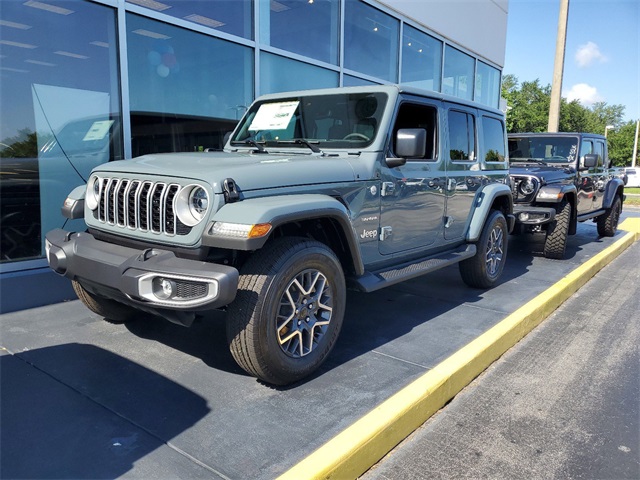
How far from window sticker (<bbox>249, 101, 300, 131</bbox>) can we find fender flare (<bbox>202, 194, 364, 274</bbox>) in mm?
1253

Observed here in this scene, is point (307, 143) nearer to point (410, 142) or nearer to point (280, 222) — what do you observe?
point (410, 142)

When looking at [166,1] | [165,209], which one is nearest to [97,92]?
[166,1]

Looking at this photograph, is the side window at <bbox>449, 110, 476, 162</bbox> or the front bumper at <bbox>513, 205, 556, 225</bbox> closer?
the side window at <bbox>449, 110, 476, 162</bbox>

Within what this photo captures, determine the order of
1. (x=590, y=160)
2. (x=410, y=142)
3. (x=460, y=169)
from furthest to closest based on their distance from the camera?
(x=590, y=160)
(x=460, y=169)
(x=410, y=142)

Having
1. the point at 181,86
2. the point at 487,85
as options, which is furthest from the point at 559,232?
the point at 487,85

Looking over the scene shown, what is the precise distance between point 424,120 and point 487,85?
36.5ft

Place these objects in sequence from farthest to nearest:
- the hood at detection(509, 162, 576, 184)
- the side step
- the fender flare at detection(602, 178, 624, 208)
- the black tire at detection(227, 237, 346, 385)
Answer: the fender flare at detection(602, 178, 624, 208) → the hood at detection(509, 162, 576, 184) → the side step → the black tire at detection(227, 237, 346, 385)

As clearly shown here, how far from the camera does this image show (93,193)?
11.2ft

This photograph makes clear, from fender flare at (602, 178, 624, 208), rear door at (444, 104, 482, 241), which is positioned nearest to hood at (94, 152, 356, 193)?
rear door at (444, 104, 482, 241)

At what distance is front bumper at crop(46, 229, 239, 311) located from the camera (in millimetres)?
2531

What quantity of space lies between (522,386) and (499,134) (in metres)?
3.51

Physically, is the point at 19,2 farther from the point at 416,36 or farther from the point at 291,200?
the point at 416,36

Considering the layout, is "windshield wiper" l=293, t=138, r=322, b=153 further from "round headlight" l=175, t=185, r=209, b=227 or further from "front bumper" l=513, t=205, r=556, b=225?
"front bumper" l=513, t=205, r=556, b=225

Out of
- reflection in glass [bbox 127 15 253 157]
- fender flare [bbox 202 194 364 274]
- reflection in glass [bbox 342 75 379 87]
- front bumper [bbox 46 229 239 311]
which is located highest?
reflection in glass [bbox 342 75 379 87]
